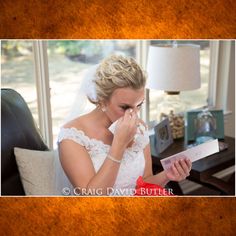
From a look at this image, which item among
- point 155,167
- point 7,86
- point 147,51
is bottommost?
point 155,167

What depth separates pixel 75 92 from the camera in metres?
1.40

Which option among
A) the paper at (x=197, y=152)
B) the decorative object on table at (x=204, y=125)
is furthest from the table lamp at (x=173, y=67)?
A: the paper at (x=197, y=152)

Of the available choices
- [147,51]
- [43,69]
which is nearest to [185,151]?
[147,51]

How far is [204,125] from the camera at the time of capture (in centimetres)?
146

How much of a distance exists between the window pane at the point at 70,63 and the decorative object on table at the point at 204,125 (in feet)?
1.07

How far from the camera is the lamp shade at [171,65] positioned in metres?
1.40

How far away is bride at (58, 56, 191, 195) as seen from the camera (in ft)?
4.57

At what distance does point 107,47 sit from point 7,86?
39 centimetres

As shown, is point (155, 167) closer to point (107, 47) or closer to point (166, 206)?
point (166, 206)

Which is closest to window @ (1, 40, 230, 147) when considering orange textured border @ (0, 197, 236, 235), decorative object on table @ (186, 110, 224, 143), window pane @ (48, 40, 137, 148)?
window pane @ (48, 40, 137, 148)

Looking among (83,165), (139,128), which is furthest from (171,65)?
(83,165)

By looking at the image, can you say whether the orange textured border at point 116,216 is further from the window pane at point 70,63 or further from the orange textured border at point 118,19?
the orange textured border at point 118,19

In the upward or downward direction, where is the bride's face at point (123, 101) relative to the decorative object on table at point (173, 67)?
downward

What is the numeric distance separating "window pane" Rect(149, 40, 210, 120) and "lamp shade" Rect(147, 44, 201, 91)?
2 cm
